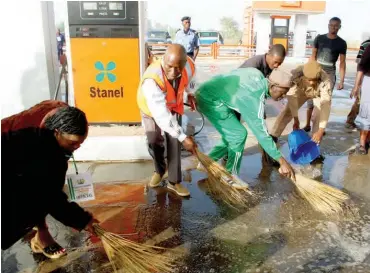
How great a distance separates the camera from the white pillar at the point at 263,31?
20.9 m

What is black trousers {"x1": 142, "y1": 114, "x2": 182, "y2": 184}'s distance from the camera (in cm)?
363

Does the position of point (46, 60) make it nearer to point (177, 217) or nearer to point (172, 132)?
point (172, 132)

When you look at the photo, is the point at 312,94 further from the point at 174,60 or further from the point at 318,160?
the point at 174,60

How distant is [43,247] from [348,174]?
3.48 m

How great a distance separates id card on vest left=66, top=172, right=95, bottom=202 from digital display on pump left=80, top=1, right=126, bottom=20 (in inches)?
108

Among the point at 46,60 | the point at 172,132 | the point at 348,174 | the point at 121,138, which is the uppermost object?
the point at 46,60

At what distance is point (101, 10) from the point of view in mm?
4844

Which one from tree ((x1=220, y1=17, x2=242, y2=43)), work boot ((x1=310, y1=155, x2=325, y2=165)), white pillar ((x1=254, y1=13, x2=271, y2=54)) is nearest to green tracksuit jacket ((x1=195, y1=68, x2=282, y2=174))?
work boot ((x1=310, y1=155, x2=325, y2=165))

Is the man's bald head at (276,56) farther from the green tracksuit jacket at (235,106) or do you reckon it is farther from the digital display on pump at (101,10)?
the digital display on pump at (101,10)

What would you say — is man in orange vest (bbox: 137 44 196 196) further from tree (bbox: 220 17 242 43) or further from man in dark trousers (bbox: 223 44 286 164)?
tree (bbox: 220 17 242 43)

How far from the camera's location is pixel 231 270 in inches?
102

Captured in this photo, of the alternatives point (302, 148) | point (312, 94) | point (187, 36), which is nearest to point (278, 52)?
point (312, 94)

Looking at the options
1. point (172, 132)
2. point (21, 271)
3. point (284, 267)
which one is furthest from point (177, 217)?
point (21, 271)

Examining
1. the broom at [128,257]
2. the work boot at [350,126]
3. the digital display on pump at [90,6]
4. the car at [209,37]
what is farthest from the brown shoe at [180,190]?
the car at [209,37]
